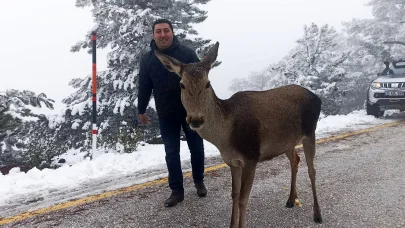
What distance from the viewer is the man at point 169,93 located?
445 cm

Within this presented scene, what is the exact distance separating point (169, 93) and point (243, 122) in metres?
1.28

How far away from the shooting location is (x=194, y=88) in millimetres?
3127

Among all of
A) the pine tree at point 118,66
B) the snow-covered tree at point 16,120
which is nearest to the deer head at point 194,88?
the snow-covered tree at point 16,120

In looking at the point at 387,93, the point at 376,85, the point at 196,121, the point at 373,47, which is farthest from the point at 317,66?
the point at 196,121

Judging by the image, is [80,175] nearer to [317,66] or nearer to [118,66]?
[118,66]

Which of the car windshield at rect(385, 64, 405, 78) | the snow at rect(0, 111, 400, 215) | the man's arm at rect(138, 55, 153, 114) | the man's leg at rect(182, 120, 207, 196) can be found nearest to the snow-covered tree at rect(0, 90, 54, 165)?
the snow at rect(0, 111, 400, 215)

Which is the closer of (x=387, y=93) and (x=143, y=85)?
(x=143, y=85)

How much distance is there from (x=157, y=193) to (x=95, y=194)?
85 centimetres

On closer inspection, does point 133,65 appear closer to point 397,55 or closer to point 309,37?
point 309,37

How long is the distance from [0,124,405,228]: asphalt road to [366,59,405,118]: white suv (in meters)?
6.98

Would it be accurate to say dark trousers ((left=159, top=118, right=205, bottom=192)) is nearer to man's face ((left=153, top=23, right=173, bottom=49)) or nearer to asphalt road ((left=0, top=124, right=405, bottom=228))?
asphalt road ((left=0, top=124, right=405, bottom=228))

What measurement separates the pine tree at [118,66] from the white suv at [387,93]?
6.52 meters

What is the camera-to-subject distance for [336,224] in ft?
12.3

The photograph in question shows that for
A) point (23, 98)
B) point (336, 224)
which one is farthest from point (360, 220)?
point (23, 98)
